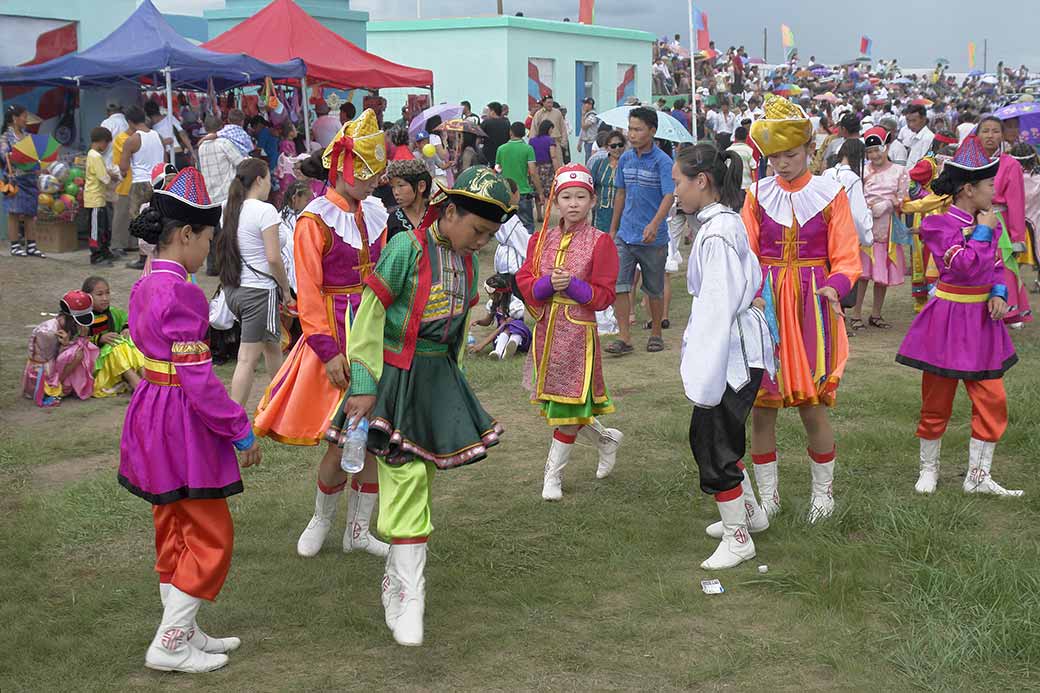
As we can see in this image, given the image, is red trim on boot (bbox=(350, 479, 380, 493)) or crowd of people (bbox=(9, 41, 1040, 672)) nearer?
crowd of people (bbox=(9, 41, 1040, 672))

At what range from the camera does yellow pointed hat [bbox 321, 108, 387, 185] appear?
16.4 feet

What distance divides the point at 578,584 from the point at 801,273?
188cm

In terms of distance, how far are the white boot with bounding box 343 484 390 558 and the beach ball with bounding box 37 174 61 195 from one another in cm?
1158

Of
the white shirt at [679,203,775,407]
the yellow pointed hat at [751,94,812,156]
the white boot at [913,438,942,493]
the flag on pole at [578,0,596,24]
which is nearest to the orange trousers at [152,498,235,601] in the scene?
the white shirt at [679,203,775,407]

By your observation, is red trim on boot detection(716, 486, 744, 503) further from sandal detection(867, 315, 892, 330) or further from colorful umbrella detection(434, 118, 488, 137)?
colorful umbrella detection(434, 118, 488, 137)

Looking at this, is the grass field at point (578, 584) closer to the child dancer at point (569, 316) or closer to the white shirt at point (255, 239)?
the child dancer at point (569, 316)

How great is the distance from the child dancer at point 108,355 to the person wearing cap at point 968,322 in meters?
5.93

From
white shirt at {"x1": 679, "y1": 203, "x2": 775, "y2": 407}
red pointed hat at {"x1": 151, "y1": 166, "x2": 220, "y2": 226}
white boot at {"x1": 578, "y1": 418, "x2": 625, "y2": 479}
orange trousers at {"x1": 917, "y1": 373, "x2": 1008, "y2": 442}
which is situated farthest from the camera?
white boot at {"x1": 578, "y1": 418, "x2": 625, "y2": 479}

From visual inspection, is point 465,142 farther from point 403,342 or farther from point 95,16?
point 403,342

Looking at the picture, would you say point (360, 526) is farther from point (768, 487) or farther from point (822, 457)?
point (822, 457)

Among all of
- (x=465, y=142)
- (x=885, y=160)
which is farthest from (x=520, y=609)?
(x=465, y=142)

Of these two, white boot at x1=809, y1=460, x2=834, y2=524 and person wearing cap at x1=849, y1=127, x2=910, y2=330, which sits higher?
person wearing cap at x1=849, y1=127, x2=910, y2=330

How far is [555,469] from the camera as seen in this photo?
19.7ft

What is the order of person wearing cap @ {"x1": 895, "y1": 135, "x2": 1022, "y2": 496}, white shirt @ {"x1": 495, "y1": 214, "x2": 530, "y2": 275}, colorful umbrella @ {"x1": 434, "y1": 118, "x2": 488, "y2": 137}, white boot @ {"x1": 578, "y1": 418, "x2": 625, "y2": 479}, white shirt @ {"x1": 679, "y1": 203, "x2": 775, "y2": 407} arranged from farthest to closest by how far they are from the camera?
colorful umbrella @ {"x1": 434, "y1": 118, "x2": 488, "y2": 137} < white shirt @ {"x1": 495, "y1": 214, "x2": 530, "y2": 275} < white boot @ {"x1": 578, "y1": 418, "x2": 625, "y2": 479} < person wearing cap @ {"x1": 895, "y1": 135, "x2": 1022, "y2": 496} < white shirt @ {"x1": 679, "y1": 203, "x2": 775, "y2": 407}
